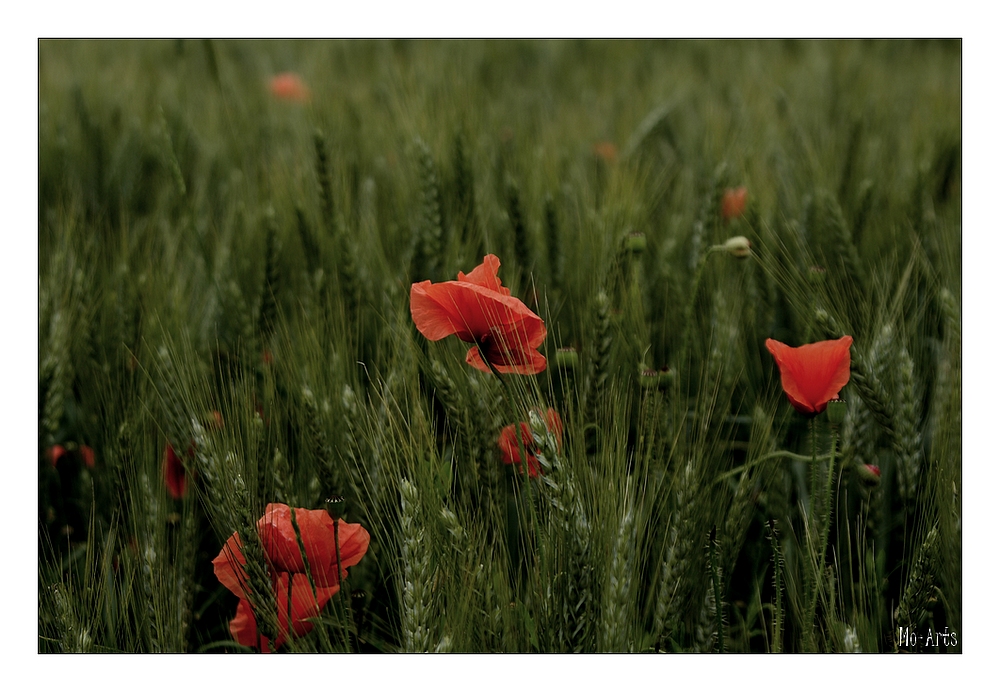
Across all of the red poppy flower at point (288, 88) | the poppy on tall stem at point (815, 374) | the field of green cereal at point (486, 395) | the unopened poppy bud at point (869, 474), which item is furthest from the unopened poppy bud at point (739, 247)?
the red poppy flower at point (288, 88)

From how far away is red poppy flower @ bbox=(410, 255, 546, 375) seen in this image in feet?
2.75

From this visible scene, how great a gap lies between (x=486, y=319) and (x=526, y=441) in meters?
0.14

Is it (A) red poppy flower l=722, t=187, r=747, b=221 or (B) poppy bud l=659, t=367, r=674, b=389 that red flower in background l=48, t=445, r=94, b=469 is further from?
(A) red poppy flower l=722, t=187, r=747, b=221

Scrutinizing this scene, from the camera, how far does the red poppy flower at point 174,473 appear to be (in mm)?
1050

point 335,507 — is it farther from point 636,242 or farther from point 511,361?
point 636,242

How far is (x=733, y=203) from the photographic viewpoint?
4.80 feet

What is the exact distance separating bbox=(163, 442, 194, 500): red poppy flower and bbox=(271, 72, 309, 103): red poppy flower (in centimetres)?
106

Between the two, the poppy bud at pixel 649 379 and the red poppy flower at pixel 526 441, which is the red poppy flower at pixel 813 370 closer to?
the poppy bud at pixel 649 379

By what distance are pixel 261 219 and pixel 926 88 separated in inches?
63.3

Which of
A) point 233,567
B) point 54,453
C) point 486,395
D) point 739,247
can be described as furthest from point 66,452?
point 739,247

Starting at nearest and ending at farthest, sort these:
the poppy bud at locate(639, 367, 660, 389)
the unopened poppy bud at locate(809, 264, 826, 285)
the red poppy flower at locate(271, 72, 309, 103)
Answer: the poppy bud at locate(639, 367, 660, 389)
the unopened poppy bud at locate(809, 264, 826, 285)
the red poppy flower at locate(271, 72, 309, 103)

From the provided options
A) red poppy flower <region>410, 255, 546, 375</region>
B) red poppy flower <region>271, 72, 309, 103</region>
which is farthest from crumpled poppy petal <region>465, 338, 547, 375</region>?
red poppy flower <region>271, 72, 309, 103</region>

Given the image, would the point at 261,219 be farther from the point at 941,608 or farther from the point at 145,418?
the point at 941,608

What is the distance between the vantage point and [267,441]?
0.99 m
